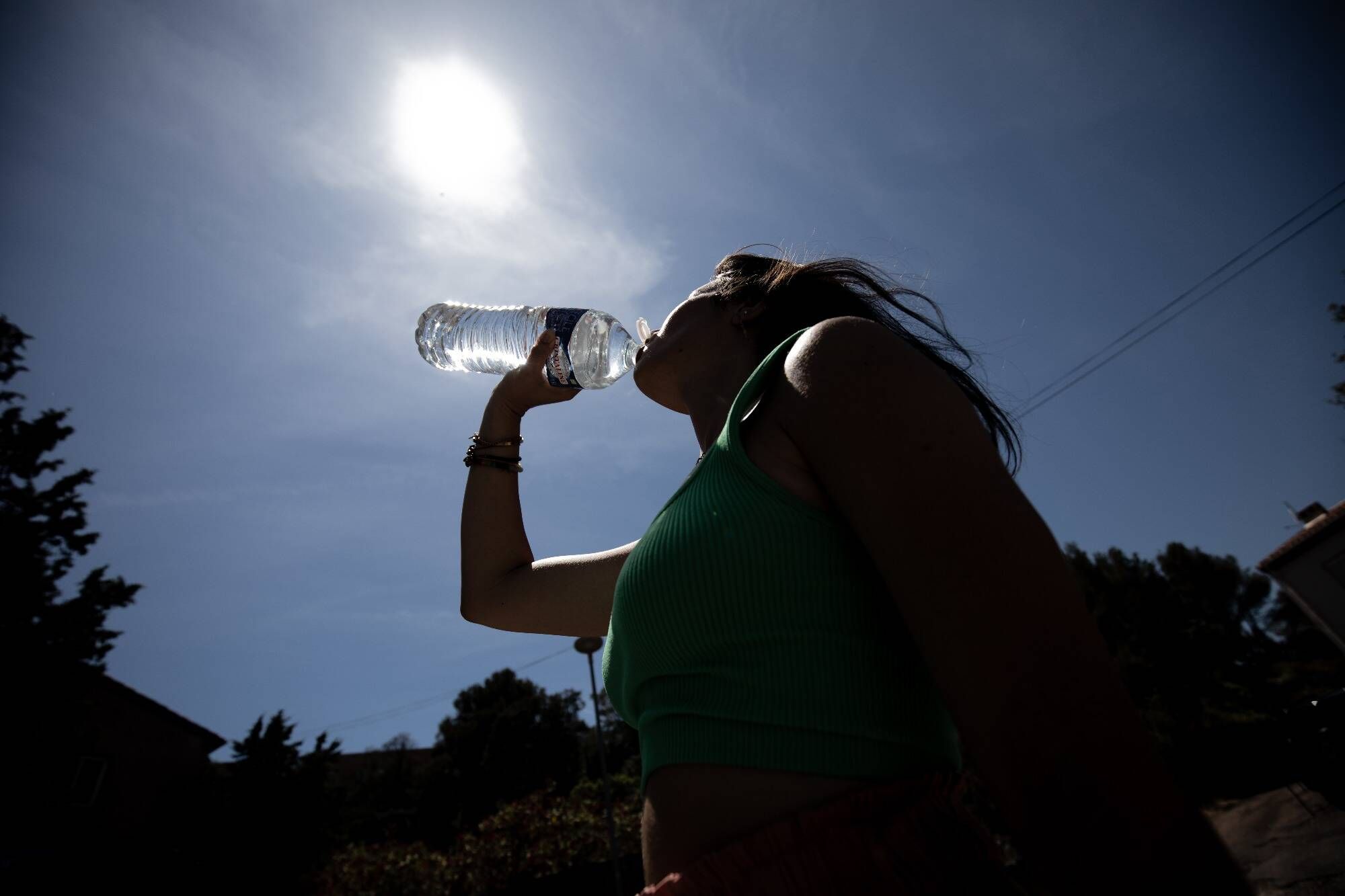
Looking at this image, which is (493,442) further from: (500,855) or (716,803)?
(500,855)

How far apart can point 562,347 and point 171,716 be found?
82.4 ft

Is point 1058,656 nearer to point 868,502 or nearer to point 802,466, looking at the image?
point 868,502

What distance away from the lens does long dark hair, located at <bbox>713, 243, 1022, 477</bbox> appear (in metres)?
1.48

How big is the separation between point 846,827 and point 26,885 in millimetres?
21266

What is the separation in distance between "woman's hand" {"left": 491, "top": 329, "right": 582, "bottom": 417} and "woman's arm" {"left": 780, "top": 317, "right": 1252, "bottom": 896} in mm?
1303

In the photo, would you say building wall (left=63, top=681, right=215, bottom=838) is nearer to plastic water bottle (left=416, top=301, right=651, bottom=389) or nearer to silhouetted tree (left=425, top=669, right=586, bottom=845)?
silhouetted tree (left=425, top=669, right=586, bottom=845)

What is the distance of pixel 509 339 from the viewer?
13.6 feet

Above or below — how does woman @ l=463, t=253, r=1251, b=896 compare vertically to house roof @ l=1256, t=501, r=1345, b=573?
below

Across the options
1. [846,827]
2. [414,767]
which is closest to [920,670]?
[846,827]

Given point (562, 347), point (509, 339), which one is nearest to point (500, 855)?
point (509, 339)

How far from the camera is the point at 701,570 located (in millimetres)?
929

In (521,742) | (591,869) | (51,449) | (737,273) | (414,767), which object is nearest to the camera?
(737,273)

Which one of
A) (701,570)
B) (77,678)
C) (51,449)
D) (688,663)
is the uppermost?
(51,449)

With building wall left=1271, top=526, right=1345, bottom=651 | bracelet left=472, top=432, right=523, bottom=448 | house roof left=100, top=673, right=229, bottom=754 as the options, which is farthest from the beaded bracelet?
building wall left=1271, top=526, right=1345, bottom=651
